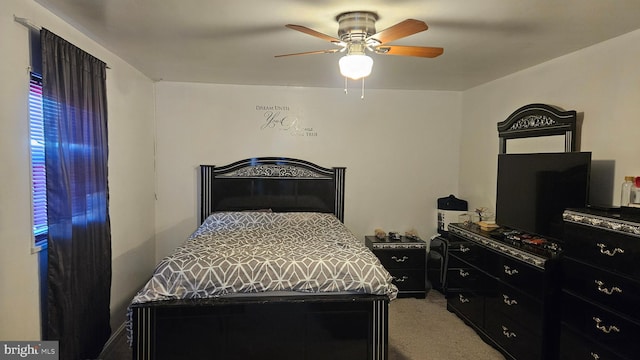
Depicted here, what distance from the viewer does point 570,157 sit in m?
2.65

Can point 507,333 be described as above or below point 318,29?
below

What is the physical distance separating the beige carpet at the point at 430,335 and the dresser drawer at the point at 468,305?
9 cm

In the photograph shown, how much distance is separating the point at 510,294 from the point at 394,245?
4.89 ft

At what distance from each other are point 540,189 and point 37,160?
346 centimetres

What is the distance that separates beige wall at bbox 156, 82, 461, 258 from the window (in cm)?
223

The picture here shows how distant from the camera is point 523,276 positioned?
2705 millimetres

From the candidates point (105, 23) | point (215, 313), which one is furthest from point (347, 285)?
point (105, 23)

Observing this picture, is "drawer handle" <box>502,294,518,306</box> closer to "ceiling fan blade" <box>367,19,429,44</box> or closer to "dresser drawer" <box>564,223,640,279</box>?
"dresser drawer" <box>564,223,640,279</box>

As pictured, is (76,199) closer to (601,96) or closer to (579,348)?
(579,348)

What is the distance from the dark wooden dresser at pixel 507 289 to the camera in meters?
2.53

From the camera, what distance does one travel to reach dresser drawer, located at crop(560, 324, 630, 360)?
211 centimetres

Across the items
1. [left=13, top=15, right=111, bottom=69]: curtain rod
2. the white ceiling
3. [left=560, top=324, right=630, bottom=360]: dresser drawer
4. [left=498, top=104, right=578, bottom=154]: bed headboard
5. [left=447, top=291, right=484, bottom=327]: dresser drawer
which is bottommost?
[left=447, top=291, right=484, bottom=327]: dresser drawer

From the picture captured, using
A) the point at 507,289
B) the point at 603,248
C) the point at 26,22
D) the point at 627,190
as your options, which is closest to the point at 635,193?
the point at 627,190

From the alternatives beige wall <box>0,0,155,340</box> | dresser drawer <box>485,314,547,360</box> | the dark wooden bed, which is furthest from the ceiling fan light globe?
dresser drawer <box>485,314,547,360</box>
